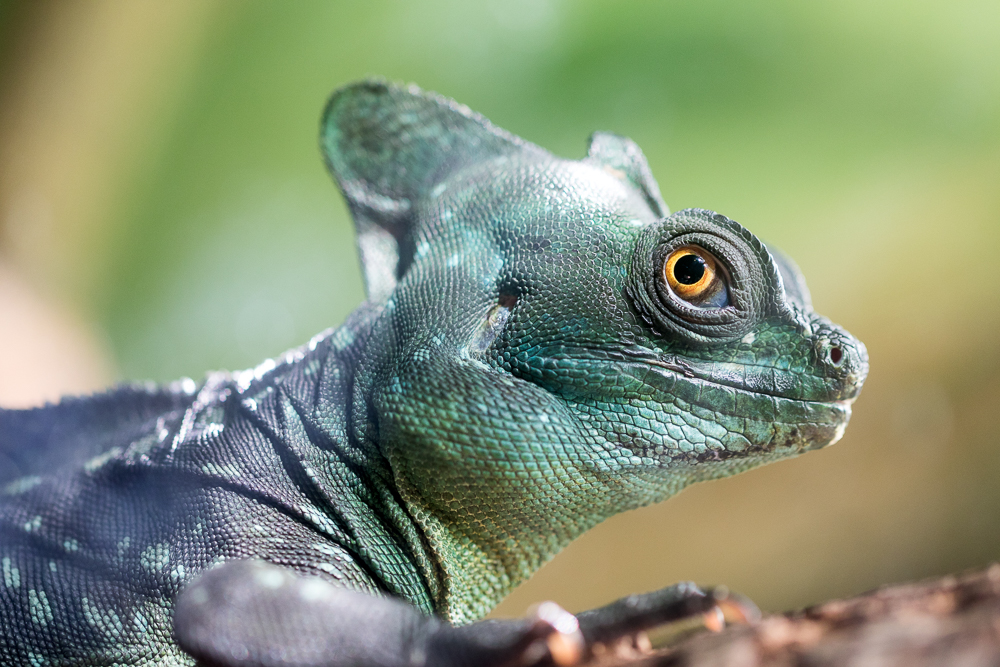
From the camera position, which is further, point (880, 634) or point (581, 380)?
point (581, 380)

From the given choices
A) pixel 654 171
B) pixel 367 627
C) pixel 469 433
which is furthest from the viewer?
Answer: pixel 654 171

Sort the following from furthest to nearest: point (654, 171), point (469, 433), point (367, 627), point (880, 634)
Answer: point (654, 171) < point (469, 433) < point (367, 627) < point (880, 634)

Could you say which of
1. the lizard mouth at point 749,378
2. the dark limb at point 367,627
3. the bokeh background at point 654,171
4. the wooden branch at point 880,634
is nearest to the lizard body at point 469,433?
the lizard mouth at point 749,378

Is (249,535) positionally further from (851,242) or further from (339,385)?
(851,242)

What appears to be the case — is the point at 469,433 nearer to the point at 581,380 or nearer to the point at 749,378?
the point at 581,380

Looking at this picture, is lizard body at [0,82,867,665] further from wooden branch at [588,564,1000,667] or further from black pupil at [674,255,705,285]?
wooden branch at [588,564,1000,667]

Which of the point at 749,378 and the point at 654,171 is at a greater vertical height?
the point at 654,171

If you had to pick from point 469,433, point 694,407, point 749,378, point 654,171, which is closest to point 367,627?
point 469,433

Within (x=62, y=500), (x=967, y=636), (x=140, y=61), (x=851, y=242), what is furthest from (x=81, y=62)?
(x=967, y=636)

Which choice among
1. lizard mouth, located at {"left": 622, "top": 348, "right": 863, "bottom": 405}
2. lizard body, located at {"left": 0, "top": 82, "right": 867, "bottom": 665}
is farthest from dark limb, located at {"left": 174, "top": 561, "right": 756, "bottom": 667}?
lizard mouth, located at {"left": 622, "top": 348, "right": 863, "bottom": 405}
